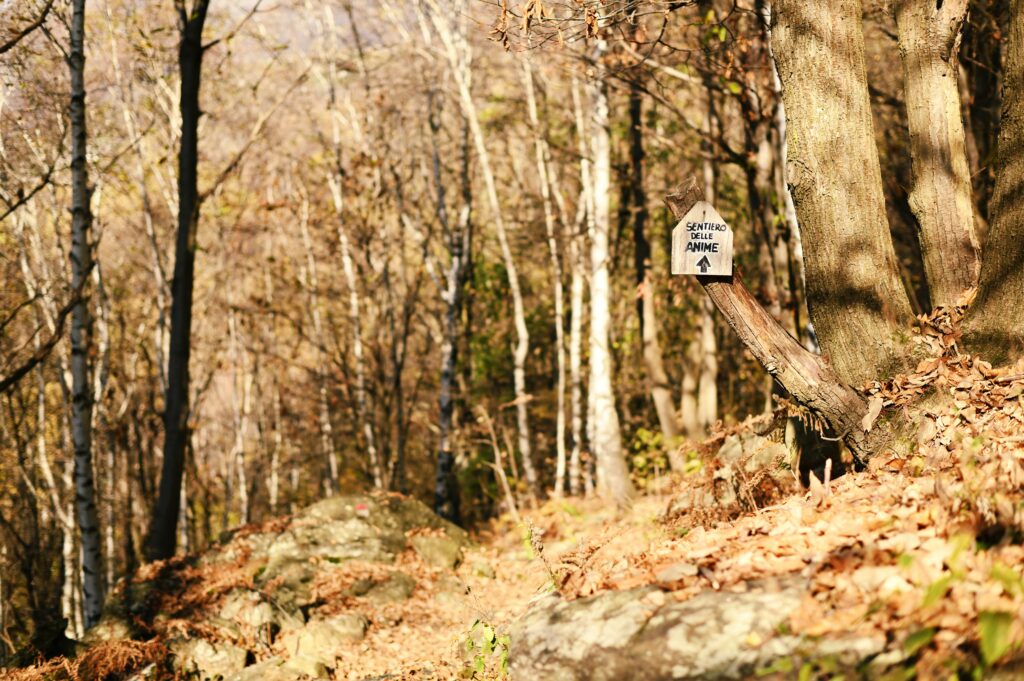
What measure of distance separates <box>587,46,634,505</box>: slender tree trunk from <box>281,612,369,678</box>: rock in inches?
144

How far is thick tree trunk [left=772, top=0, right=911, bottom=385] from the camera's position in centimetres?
441

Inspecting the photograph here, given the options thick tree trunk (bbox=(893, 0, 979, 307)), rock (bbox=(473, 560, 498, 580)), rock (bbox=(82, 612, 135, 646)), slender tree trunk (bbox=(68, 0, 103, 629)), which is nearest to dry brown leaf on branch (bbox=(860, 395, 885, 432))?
thick tree trunk (bbox=(893, 0, 979, 307))

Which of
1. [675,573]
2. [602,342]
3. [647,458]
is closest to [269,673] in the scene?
[675,573]

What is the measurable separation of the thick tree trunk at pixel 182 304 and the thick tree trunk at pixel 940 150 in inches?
313

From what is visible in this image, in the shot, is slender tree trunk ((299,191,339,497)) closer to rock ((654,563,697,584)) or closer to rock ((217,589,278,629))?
rock ((217,589,278,629))

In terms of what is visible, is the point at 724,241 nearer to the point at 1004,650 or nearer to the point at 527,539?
the point at 527,539

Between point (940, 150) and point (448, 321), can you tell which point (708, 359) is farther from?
point (940, 150)

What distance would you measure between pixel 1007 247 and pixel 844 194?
2.95 feet

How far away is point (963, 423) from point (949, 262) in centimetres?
104

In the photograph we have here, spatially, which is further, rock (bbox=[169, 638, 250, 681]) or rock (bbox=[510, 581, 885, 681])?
rock (bbox=[169, 638, 250, 681])

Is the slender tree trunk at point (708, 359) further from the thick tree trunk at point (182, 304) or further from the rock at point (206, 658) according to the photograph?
the rock at point (206, 658)

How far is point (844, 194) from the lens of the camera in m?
4.41

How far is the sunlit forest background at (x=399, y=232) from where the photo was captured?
37.1 feet

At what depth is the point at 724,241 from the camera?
4352 mm
